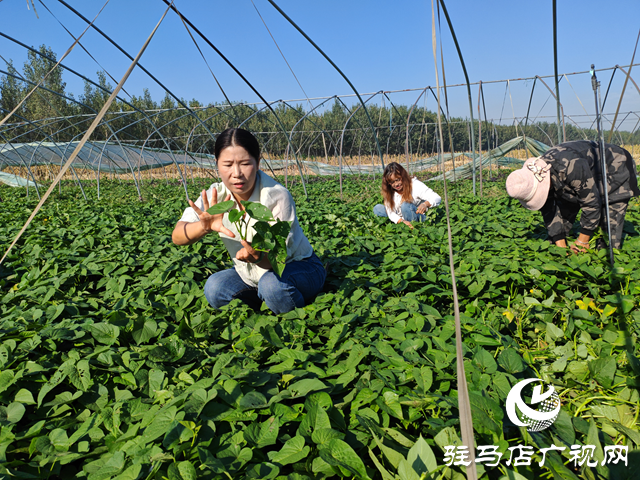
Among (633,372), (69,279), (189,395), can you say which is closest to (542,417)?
(633,372)

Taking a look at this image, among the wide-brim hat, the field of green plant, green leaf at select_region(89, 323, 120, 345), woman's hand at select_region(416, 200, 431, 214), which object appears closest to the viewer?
the field of green plant

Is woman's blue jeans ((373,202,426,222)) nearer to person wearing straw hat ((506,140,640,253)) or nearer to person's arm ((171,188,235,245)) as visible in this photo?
person wearing straw hat ((506,140,640,253))

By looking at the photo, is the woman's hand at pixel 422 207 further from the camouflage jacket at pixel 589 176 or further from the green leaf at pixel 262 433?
the green leaf at pixel 262 433

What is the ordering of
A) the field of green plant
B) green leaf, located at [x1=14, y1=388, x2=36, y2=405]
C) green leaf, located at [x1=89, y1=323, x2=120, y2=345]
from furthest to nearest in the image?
1. green leaf, located at [x1=89, y1=323, x2=120, y2=345]
2. green leaf, located at [x1=14, y1=388, x2=36, y2=405]
3. the field of green plant

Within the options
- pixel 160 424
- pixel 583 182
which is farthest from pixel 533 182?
pixel 160 424

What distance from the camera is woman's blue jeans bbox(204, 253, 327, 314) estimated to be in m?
2.20

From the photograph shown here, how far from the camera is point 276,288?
2.17m

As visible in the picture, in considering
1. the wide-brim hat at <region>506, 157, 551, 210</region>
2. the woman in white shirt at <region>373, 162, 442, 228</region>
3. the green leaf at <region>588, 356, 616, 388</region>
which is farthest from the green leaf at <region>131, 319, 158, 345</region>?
the woman in white shirt at <region>373, 162, 442, 228</region>

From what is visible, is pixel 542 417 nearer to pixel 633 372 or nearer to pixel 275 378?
pixel 633 372

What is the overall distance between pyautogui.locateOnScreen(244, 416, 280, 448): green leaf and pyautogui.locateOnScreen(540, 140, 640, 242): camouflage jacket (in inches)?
121

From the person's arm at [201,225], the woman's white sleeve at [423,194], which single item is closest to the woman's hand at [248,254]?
the person's arm at [201,225]

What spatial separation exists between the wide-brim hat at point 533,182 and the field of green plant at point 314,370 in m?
0.50

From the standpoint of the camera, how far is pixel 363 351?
5.23 feet

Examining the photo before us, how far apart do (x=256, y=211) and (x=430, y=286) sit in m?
1.22
